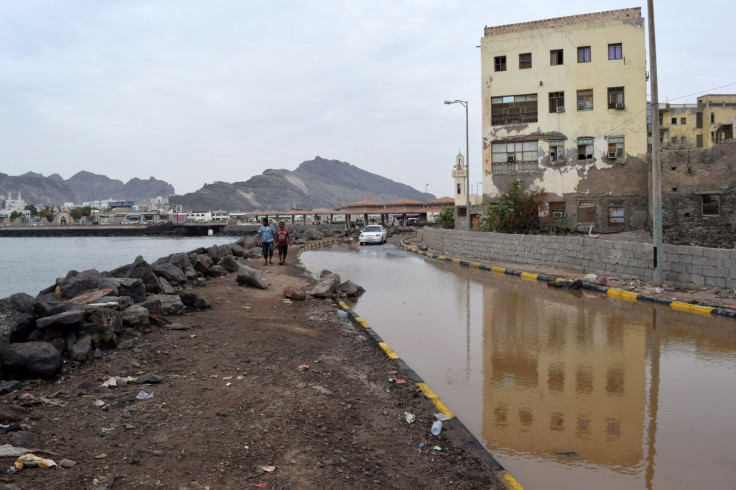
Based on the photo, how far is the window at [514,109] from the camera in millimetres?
36000

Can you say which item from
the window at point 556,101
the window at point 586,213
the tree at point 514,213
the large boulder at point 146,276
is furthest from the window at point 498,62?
the large boulder at point 146,276

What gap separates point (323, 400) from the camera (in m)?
5.83

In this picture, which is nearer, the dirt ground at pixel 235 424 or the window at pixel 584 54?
the dirt ground at pixel 235 424

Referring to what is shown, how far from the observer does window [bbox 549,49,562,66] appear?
35.6m

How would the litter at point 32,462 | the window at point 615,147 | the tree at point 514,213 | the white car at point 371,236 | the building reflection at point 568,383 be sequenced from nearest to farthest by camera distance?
the litter at point 32,462
the building reflection at point 568,383
the tree at point 514,213
the window at point 615,147
the white car at point 371,236

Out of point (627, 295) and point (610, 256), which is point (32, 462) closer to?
point (627, 295)

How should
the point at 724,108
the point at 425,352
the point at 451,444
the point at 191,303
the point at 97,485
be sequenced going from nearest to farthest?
1. the point at 97,485
2. the point at 451,444
3. the point at 425,352
4. the point at 191,303
5. the point at 724,108

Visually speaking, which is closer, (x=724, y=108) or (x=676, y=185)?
(x=676, y=185)

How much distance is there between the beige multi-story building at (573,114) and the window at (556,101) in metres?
0.06

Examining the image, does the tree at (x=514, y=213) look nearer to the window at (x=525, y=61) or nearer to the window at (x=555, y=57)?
the window at (x=525, y=61)

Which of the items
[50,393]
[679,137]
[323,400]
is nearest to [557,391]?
[323,400]

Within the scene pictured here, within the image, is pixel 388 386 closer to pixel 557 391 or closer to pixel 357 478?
pixel 557 391

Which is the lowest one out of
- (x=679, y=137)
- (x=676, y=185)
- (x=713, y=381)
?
(x=713, y=381)

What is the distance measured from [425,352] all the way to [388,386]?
2019 millimetres
